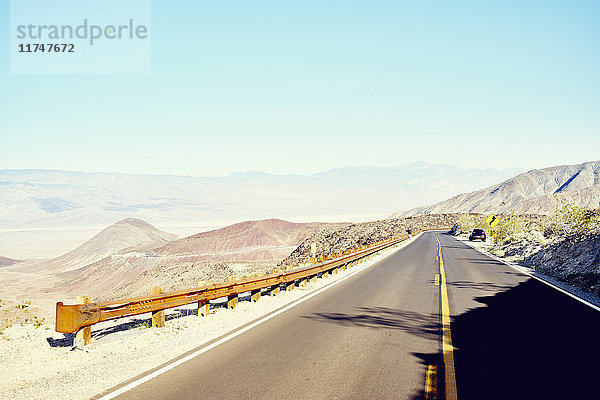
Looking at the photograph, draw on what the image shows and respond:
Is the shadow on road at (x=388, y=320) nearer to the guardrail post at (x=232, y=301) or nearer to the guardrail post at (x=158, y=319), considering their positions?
the guardrail post at (x=232, y=301)

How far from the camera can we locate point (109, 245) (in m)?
92.3

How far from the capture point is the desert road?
559 centimetres

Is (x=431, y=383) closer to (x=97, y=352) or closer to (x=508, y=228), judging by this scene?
(x=97, y=352)

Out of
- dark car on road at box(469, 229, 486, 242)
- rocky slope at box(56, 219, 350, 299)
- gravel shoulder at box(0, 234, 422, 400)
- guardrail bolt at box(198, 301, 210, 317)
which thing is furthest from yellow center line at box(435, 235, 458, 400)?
dark car on road at box(469, 229, 486, 242)

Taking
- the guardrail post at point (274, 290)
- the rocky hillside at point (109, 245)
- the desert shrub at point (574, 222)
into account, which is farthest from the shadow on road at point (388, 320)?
the rocky hillside at point (109, 245)

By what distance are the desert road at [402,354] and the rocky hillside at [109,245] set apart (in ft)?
249

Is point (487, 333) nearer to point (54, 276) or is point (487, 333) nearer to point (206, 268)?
point (206, 268)

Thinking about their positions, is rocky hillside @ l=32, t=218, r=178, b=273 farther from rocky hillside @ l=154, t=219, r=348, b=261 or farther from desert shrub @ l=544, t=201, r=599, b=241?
desert shrub @ l=544, t=201, r=599, b=241

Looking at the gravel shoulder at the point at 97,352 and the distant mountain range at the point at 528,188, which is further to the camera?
the distant mountain range at the point at 528,188

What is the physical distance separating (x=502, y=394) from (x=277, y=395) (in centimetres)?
268

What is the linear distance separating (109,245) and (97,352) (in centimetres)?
9207

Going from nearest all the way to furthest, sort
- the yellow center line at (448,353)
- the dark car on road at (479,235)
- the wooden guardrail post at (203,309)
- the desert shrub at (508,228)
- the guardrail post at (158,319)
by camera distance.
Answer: the yellow center line at (448,353), the guardrail post at (158,319), the wooden guardrail post at (203,309), the desert shrub at (508,228), the dark car on road at (479,235)

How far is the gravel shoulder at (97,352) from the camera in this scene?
239 inches

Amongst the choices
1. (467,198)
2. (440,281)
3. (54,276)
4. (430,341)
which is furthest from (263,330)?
(467,198)
